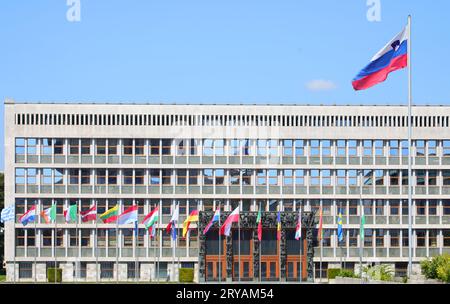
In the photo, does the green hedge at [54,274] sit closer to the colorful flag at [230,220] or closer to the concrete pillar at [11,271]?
the concrete pillar at [11,271]

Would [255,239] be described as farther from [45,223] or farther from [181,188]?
[45,223]

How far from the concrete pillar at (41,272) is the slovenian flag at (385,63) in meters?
51.8

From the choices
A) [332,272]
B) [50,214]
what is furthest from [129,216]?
[332,272]

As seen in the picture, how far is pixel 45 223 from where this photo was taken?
86.0 metres

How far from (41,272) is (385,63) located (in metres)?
52.7

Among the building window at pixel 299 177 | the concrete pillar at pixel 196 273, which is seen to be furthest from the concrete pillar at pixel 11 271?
the building window at pixel 299 177

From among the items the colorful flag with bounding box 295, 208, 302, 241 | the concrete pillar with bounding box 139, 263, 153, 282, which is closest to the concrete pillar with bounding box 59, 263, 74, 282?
the concrete pillar with bounding box 139, 263, 153, 282

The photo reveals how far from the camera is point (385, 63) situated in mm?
Answer: 41875

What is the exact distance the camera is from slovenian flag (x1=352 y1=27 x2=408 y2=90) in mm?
41531

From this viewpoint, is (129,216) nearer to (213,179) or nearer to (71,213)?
(71,213)

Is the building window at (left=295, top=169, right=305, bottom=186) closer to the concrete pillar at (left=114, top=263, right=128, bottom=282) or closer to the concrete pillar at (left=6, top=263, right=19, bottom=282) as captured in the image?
the concrete pillar at (left=114, top=263, right=128, bottom=282)

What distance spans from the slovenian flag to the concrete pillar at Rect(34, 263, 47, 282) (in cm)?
5178

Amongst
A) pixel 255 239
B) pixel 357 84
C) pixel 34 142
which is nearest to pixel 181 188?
pixel 255 239

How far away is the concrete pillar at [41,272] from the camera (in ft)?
280
